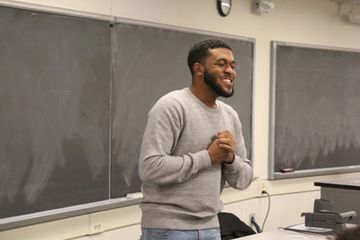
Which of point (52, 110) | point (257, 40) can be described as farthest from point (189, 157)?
point (257, 40)

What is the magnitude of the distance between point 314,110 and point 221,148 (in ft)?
10.8

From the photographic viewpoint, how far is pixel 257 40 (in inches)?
191

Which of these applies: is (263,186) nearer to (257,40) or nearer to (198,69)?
(257,40)

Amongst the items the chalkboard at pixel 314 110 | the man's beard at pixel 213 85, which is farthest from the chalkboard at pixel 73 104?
the chalkboard at pixel 314 110

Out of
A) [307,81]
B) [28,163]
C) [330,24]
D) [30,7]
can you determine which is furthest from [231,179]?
[330,24]

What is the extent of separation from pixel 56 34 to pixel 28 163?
0.71m

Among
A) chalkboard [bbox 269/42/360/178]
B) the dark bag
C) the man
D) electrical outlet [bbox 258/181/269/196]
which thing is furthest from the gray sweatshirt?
chalkboard [bbox 269/42/360/178]

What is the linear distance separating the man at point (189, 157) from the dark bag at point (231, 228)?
1500 mm

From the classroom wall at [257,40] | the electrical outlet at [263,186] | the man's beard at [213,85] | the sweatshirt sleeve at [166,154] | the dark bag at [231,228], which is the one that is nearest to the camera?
the sweatshirt sleeve at [166,154]

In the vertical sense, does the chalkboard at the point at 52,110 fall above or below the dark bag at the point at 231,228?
above

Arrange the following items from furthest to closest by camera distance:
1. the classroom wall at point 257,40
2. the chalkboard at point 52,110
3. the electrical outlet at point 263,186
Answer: the electrical outlet at point 263,186
the classroom wall at point 257,40
the chalkboard at point 52,110

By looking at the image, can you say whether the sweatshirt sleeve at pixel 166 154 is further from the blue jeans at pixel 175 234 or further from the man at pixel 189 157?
the blue jeans at pixel 175 234

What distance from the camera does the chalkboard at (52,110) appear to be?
2926mm

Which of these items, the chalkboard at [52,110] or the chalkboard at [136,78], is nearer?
the chalkboard at [52,110]
